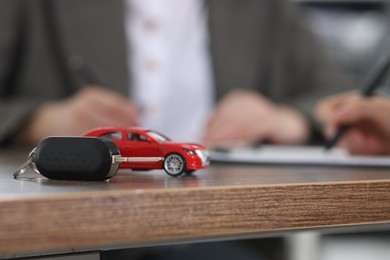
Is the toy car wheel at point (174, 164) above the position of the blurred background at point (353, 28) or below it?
below

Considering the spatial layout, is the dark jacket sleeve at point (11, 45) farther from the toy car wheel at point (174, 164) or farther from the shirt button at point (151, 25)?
the toy car wheel at point (174, 164)

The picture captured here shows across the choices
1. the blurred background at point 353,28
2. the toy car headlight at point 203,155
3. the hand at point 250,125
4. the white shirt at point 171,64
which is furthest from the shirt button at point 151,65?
the blurred background at point 353,28

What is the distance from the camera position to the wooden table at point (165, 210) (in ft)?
0.79

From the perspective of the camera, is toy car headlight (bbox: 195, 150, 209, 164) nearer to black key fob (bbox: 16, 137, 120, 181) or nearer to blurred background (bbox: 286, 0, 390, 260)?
black key fob (bbox: 16, 137, 120, 181)

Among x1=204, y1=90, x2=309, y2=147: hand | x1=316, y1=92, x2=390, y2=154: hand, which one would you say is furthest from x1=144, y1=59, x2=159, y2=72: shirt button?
x1=316, y1=92, x2=390, y2=154: hand

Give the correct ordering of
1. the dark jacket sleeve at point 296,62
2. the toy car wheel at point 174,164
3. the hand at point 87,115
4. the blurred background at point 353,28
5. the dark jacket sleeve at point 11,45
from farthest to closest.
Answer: the blurred background at point 353,28
the dark jacket sleeve at point 296,62
the dark jacket sleeve at point 11,45
the hand at point 87,115
the toy car wheel at point 174,164

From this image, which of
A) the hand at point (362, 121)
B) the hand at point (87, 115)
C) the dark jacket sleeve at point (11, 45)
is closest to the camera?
the hand at point (362, 121)

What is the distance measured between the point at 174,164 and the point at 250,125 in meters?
0.63

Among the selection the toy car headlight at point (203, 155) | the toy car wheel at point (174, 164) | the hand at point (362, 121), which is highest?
the hand at point (362, 121)

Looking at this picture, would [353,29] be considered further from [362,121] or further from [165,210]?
[165,210]

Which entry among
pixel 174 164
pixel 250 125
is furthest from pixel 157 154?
pixel 250 125

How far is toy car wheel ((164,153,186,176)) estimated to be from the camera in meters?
0.35

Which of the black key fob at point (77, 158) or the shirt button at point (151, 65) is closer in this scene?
the black key fob at point (77, 158)

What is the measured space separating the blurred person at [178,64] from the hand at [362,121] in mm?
333
